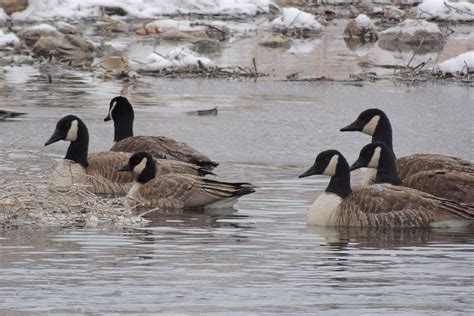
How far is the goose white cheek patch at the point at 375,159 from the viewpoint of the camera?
1204cm

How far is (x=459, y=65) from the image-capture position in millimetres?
21312

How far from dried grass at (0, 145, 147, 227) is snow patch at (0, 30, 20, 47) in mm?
13769

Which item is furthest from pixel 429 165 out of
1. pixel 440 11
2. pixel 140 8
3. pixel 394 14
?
pixel 140 8

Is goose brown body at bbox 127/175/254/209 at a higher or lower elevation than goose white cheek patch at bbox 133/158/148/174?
lower

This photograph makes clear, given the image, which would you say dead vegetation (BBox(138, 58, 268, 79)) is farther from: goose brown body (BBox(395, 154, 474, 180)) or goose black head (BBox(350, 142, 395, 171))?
goose black head (BBox(350, 142, 395, 171))

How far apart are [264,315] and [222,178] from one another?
607cm

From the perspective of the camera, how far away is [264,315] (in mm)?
7402

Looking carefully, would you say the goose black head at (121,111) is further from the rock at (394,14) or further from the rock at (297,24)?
the rock at (394,14)

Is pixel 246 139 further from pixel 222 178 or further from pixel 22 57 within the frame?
pixel 22 57

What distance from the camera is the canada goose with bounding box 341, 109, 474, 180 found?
12172 mm

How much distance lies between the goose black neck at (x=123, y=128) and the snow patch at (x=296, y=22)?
575 inches

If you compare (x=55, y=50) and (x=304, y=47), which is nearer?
(x=55, y=50)

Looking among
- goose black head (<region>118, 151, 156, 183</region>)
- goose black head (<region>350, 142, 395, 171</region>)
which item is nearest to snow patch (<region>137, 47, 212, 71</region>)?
goose black head (<region>118, 151, 156, 183</region>)

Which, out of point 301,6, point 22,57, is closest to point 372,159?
point 22,57
